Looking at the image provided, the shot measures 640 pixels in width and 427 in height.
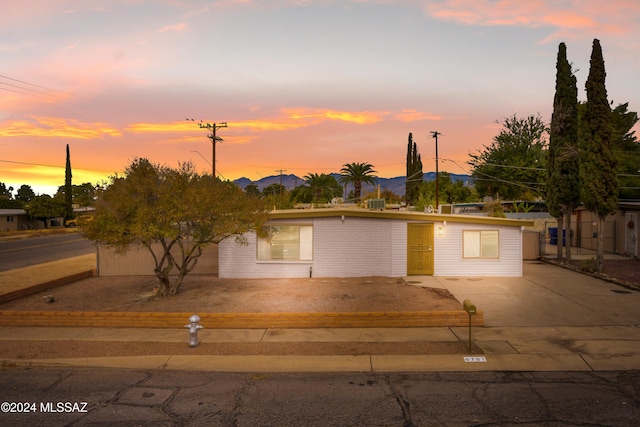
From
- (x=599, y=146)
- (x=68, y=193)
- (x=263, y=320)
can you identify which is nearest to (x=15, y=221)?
(x=68, y=193)

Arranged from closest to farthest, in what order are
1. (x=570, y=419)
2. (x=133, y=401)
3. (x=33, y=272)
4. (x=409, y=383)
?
1. (x=570, y=419)
2. (x=133, y=401)
3. (x=409, y=383)
4. (x=33, y=272)

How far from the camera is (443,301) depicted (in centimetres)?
1388

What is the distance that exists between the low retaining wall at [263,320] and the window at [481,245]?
777 centimetres

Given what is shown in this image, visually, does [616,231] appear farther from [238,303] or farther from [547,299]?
[238,303]

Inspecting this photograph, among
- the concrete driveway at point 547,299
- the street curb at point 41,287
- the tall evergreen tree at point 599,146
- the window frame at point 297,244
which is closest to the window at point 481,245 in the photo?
the concrete driveway at point 547,299

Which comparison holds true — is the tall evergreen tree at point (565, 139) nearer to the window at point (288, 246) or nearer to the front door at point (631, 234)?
the front door at point (631, 234)

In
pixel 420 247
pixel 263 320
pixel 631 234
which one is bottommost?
pixel 263 320

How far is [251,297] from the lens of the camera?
14.8 m

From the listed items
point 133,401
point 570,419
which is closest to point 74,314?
point 133,401

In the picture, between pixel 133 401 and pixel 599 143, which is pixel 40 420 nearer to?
pixel 133 401

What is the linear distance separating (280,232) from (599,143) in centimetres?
1509

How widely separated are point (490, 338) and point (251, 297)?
25.0ft

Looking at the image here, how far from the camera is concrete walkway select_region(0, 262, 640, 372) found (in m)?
9.23

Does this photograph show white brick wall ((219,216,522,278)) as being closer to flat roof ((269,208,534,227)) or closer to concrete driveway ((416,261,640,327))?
flat roof ((269,208,534,227))
